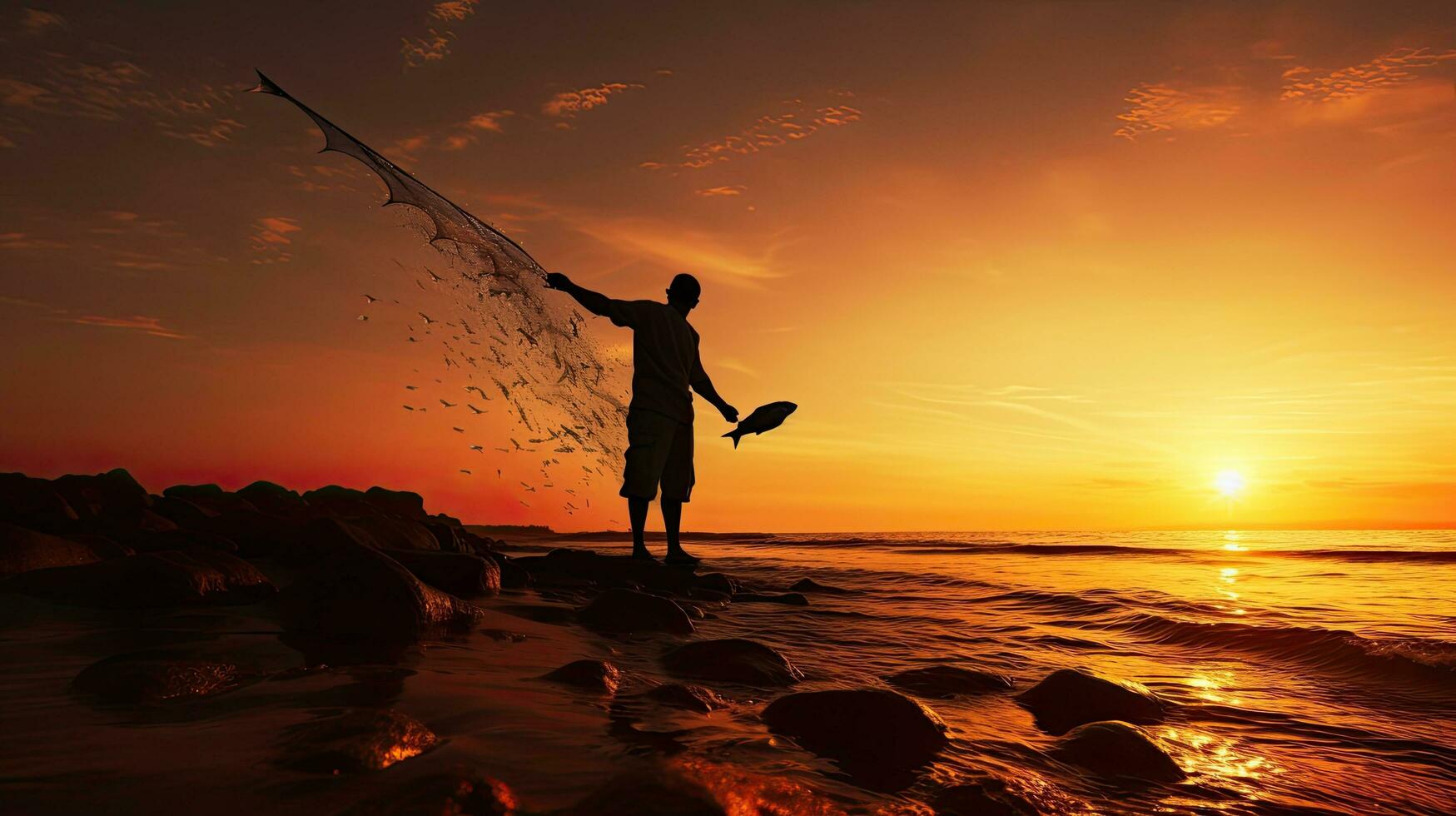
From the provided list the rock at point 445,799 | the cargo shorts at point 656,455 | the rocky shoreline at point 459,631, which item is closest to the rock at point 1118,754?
the rocky shoreline at point 459,631

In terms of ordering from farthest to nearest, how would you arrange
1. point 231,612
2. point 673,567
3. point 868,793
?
point 673,567, point 231,612, point 868,793

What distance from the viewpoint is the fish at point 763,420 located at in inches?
295

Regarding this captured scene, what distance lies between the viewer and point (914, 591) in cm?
798

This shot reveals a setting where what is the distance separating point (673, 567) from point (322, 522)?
9.44 feet

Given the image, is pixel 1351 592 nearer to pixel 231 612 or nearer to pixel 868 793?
pixel 868 793

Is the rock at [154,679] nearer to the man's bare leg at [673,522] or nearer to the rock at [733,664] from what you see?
the rock at [733,664]

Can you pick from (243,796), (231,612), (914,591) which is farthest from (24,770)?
(914,591)

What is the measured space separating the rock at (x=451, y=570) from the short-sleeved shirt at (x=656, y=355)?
2380 millimetres

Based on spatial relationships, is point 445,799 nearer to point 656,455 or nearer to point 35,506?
point 656,455

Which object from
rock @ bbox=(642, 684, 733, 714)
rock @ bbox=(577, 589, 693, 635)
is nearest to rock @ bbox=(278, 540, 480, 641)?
rock @ bbox=(577, 589, 693, 635)

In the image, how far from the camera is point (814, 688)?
3121 mm

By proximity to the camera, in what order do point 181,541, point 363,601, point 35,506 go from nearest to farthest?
point 363,601 < point 181,541 < point 35,506

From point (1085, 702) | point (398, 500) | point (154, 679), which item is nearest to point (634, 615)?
point (1085, 702)

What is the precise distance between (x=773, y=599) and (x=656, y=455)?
165 cm
